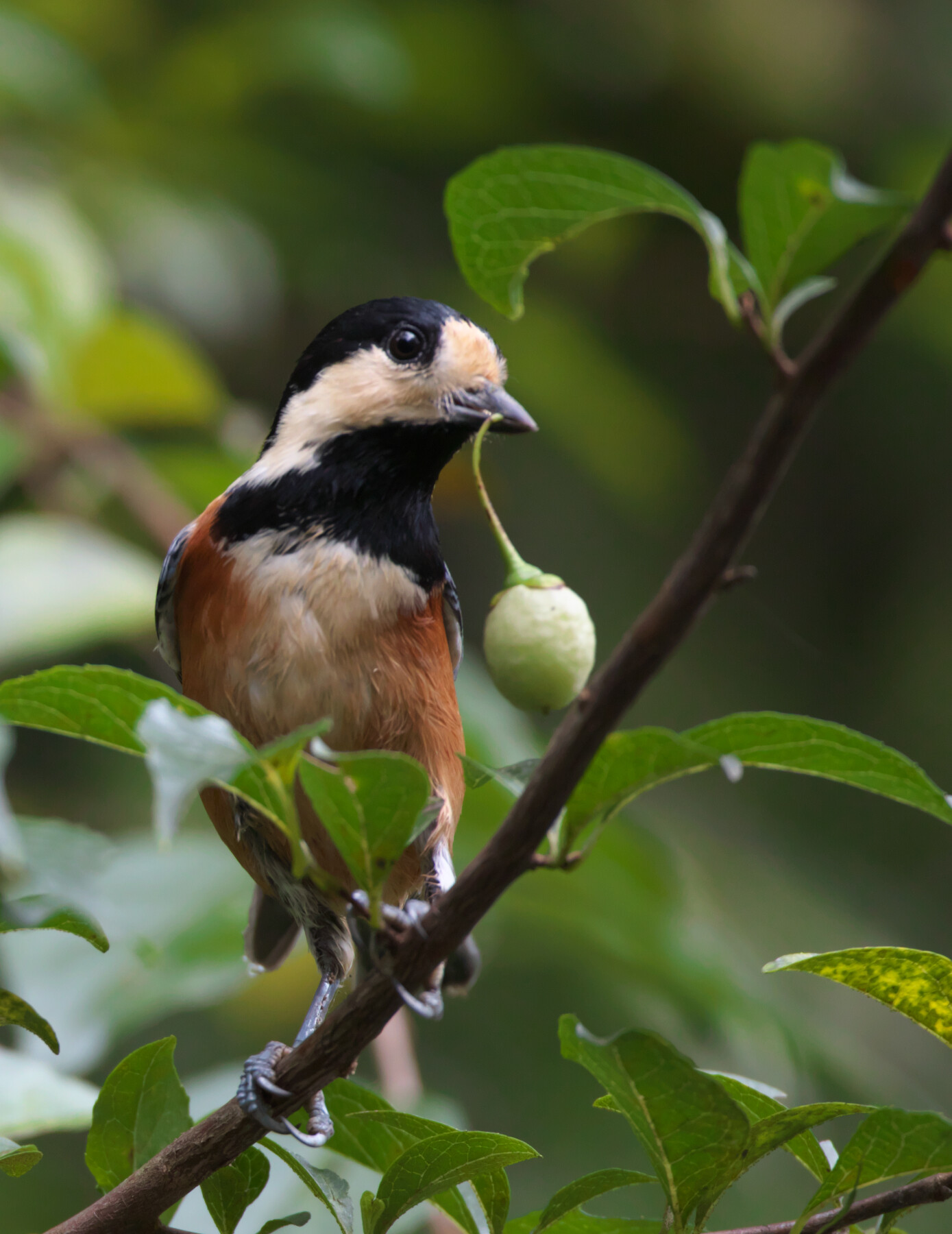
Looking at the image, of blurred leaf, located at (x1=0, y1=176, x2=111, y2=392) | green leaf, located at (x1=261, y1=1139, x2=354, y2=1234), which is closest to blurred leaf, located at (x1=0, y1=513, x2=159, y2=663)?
blurred leaf, located at (x1=0, y1=176, x2=111, y2=392)

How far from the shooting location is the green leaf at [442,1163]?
3.34 ft

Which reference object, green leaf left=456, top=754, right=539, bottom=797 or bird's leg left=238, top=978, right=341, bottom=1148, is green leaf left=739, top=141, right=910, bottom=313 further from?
bird's leg left=238, top=978, right=341, bottom=1148

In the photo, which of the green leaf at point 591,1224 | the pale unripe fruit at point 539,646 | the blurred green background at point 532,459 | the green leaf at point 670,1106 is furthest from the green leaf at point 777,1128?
the blurred green background at point 532,459

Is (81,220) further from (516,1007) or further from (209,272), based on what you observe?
(516,1007)

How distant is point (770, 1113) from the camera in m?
1.11

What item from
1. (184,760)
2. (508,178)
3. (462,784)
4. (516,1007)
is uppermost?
(508,178)

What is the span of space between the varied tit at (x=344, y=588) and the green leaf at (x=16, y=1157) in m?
0.33

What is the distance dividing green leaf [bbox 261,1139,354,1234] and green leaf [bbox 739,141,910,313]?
2.58 feet

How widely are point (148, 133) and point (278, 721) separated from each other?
9.29ft

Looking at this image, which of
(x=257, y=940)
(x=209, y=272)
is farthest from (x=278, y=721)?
(x=209, y=272)

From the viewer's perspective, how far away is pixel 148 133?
12.3ft

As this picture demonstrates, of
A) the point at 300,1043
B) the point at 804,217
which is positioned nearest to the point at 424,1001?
the point at 300,1043

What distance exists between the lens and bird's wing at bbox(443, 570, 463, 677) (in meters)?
1.80

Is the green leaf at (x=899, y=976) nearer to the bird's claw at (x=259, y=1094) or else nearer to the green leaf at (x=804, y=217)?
the bird's claw at (x=259, y=1094)
